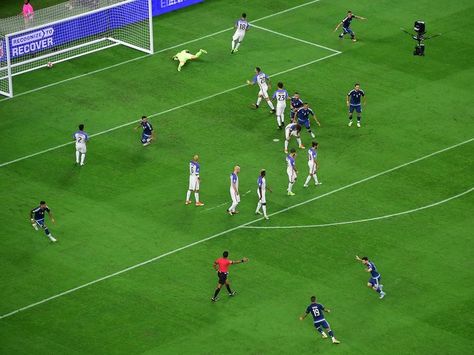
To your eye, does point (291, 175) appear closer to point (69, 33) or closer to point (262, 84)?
point (262, 84)

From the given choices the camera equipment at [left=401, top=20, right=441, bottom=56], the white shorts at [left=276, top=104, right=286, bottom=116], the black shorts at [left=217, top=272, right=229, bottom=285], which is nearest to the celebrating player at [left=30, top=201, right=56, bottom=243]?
the black shorts at [left=217, top=272, right=229, bottom=285]

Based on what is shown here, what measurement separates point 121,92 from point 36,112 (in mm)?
4166

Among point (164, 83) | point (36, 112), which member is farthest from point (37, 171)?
point (164, 83)

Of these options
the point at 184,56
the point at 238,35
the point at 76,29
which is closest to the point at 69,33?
the point at 76,29

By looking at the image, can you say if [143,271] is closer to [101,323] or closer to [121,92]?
[101,323]

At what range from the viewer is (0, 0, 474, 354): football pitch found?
4616cm

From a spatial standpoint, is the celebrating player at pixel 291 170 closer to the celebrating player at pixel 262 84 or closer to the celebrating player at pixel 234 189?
the celebrating player at pixel 234 189

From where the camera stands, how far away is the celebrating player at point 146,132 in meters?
57.9

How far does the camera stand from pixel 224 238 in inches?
2024

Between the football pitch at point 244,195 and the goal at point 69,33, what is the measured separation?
2.60 ft

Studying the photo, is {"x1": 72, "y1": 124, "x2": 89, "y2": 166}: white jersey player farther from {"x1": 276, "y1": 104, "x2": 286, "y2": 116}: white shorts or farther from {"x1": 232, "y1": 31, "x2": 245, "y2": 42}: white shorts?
{"x1": 232, "y1": 31, "x2": 245, "y2": 42}: white shorts

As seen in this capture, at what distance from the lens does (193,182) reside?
53.4 m

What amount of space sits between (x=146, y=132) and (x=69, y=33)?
11724 mm

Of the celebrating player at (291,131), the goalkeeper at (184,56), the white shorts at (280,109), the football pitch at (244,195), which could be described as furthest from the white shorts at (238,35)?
the celebrating player at (291,131)
